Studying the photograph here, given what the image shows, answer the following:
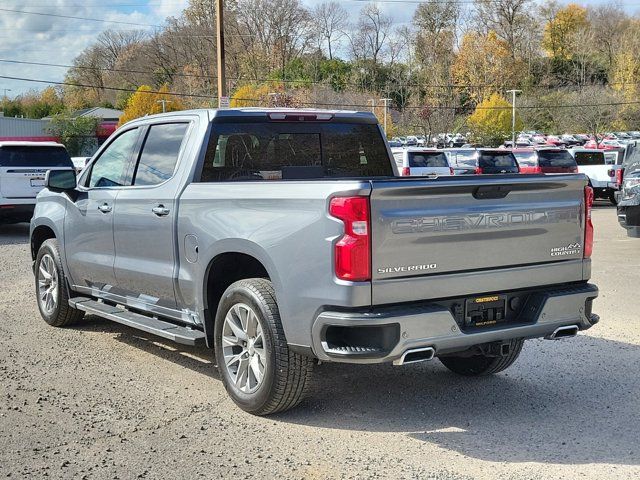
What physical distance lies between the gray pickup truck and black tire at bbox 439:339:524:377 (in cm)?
1

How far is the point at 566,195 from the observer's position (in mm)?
5113

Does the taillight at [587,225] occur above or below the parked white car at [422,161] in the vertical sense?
above

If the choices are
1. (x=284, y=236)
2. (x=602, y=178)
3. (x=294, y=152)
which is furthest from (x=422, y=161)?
(x=284, y=236)

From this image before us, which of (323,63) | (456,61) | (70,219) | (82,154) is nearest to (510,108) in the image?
(456,61)

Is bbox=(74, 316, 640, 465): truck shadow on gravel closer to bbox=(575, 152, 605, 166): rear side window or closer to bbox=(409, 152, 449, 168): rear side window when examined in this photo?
bbox=(409, 152, 449, 168): rear side window

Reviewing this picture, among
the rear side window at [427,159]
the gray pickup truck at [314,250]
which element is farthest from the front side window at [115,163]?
the rear side window at [427,159]

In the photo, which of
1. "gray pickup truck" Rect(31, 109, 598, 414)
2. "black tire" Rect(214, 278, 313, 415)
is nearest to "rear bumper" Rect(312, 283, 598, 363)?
"gray pickup truck" Rect(31, 109, 598, 414)

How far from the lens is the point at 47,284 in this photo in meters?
7.86

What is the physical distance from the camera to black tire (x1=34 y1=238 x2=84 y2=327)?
7445mm

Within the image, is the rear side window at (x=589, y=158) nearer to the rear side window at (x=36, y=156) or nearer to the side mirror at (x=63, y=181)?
the rear side window at (x=36, y=156)

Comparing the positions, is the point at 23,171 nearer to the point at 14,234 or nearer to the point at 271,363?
the point at 14,234

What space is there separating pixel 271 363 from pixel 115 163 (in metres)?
2.91

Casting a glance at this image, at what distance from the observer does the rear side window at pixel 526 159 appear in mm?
25281

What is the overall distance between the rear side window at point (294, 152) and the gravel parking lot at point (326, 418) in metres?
1.61
